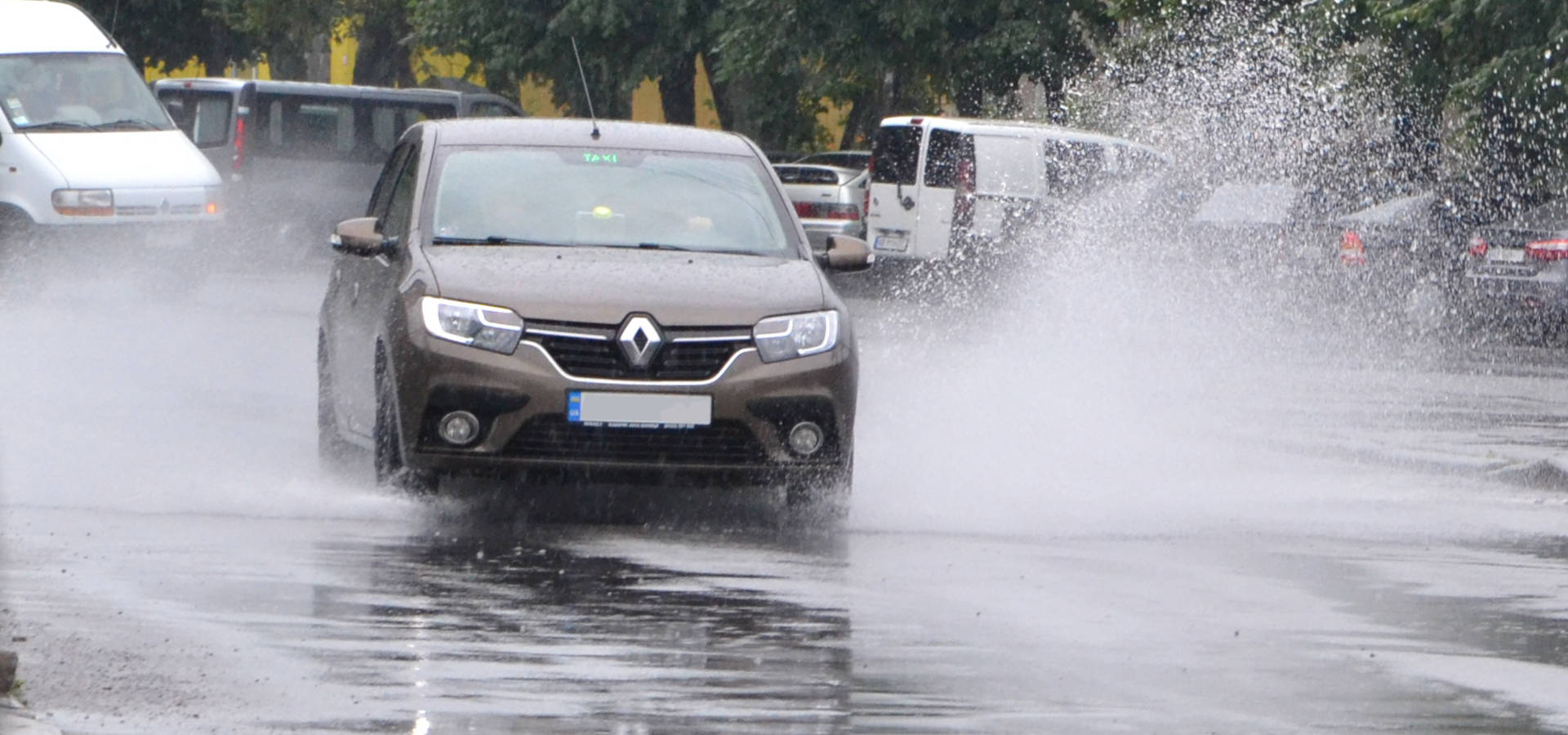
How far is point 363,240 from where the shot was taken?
413 inches

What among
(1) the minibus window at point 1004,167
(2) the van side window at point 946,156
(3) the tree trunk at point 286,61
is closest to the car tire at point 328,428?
(1) the minibus window at point 1004,167

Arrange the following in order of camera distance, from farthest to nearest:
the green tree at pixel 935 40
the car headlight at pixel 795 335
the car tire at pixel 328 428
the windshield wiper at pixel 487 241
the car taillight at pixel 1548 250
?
the green tree at pixel 935 40
the car taillight at pixel 1548 250
the car tire at pixel 328 428
the windshield wiper at pixel 487 241
the car headlight at pixel 795 335

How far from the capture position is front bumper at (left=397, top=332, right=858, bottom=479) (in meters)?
9.45

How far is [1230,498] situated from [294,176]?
20.4 metres

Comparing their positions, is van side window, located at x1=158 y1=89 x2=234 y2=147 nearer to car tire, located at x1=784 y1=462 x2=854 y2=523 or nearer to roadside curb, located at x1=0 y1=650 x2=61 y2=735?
car tire, located at x1=784 y1=462 x2=854 y2=523

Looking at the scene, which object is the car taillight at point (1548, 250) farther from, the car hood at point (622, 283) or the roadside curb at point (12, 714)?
the roadside curb at point (12, 714)

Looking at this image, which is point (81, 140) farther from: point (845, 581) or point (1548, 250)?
point (845, 581)

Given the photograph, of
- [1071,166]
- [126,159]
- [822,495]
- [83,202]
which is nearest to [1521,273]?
[1071,166]

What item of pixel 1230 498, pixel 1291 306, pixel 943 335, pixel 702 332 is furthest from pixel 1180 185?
pixel 702 332

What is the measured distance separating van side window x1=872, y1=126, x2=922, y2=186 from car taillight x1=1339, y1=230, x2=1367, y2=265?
19.0 feet

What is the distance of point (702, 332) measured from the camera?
31.3 feet

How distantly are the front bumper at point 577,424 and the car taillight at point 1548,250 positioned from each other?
15.8 meters

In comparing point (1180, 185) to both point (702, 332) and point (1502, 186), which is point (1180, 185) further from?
point (702, 332)

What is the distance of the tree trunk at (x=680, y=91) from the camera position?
4125 centimetres
